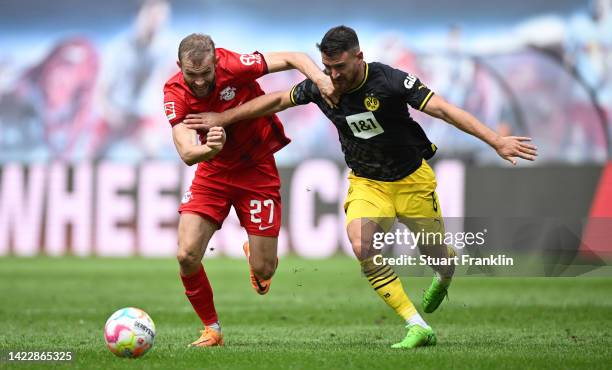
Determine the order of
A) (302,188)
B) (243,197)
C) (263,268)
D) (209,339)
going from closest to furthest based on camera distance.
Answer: (209,339) < (243,197) < (263,268) < (302,188)

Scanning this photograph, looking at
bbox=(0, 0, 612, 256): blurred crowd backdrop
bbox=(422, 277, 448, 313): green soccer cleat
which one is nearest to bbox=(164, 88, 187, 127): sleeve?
bbox=(422, 277, 448, 313): green soccer cleat

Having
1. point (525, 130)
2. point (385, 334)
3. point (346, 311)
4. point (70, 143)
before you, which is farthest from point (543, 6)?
point (385, 334)

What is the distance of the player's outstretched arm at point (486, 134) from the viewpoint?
793cm

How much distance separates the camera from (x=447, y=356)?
7945 mm

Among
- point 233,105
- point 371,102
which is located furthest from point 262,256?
point 371,102

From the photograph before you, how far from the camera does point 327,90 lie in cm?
859

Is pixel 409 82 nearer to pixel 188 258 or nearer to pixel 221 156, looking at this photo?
pixel 221 156

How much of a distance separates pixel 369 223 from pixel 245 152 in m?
1.39

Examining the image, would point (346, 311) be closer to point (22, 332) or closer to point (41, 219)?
point (22, 332)

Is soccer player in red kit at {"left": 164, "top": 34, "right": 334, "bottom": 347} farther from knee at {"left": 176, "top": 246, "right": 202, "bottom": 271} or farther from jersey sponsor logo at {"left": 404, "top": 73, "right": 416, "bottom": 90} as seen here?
jersey sponsor logo at {"left": 404, "top": 73, "right": 416, "bottom": 90}

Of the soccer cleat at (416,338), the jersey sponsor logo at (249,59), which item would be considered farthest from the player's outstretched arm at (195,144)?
the soccer cleat at (416,338)

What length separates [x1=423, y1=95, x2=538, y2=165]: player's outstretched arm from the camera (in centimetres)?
793

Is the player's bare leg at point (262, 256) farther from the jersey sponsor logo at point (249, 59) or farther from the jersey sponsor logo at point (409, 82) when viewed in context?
the jersey sponsor logo at point (409, 82)

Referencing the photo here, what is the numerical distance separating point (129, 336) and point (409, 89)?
294 centimetres
